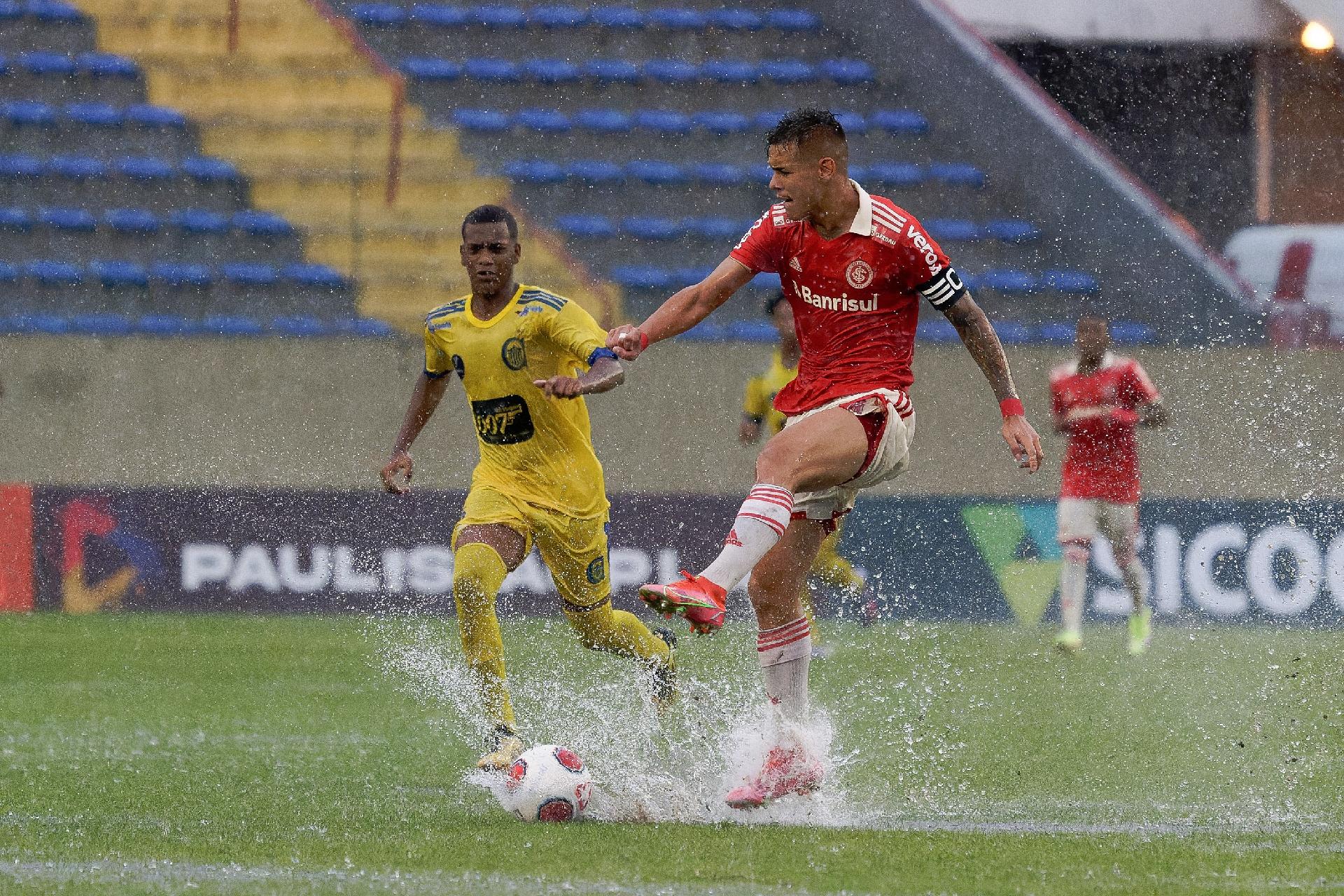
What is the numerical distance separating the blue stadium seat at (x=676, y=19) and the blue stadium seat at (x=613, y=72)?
483mm

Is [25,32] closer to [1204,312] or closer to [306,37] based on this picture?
[306,37]

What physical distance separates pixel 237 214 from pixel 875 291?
9.87m

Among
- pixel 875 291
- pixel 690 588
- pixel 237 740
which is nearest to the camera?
pixel 690 588

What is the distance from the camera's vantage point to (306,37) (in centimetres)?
1545

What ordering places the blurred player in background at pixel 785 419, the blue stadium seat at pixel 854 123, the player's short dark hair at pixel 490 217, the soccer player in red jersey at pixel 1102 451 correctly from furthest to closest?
the blue stadium seat at pixel 854 123
the soccer player in red jersey at pixel 1102 451
the blurred player in background at pixel 785 419
the player's short dark hair at pixel 490 217

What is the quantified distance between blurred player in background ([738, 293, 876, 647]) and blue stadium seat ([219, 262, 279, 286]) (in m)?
4.29

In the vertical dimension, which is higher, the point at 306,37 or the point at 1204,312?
the point at 306,37

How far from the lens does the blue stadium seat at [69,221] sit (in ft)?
47.7

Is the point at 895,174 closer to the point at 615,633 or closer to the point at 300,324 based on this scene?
the point at 300,324

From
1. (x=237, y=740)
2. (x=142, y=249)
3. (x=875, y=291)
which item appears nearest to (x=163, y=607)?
(x=142, y=249)

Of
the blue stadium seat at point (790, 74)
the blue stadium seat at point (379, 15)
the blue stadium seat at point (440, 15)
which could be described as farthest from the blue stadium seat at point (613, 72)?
the blue stadium seat at point (379, 15)

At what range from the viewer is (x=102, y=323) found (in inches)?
558

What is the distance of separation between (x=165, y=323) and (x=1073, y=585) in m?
6.96

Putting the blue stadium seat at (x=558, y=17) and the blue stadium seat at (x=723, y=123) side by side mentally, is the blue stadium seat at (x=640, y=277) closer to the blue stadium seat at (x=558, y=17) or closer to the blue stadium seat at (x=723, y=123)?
the blue stadium seat at (x=723, y=123)
